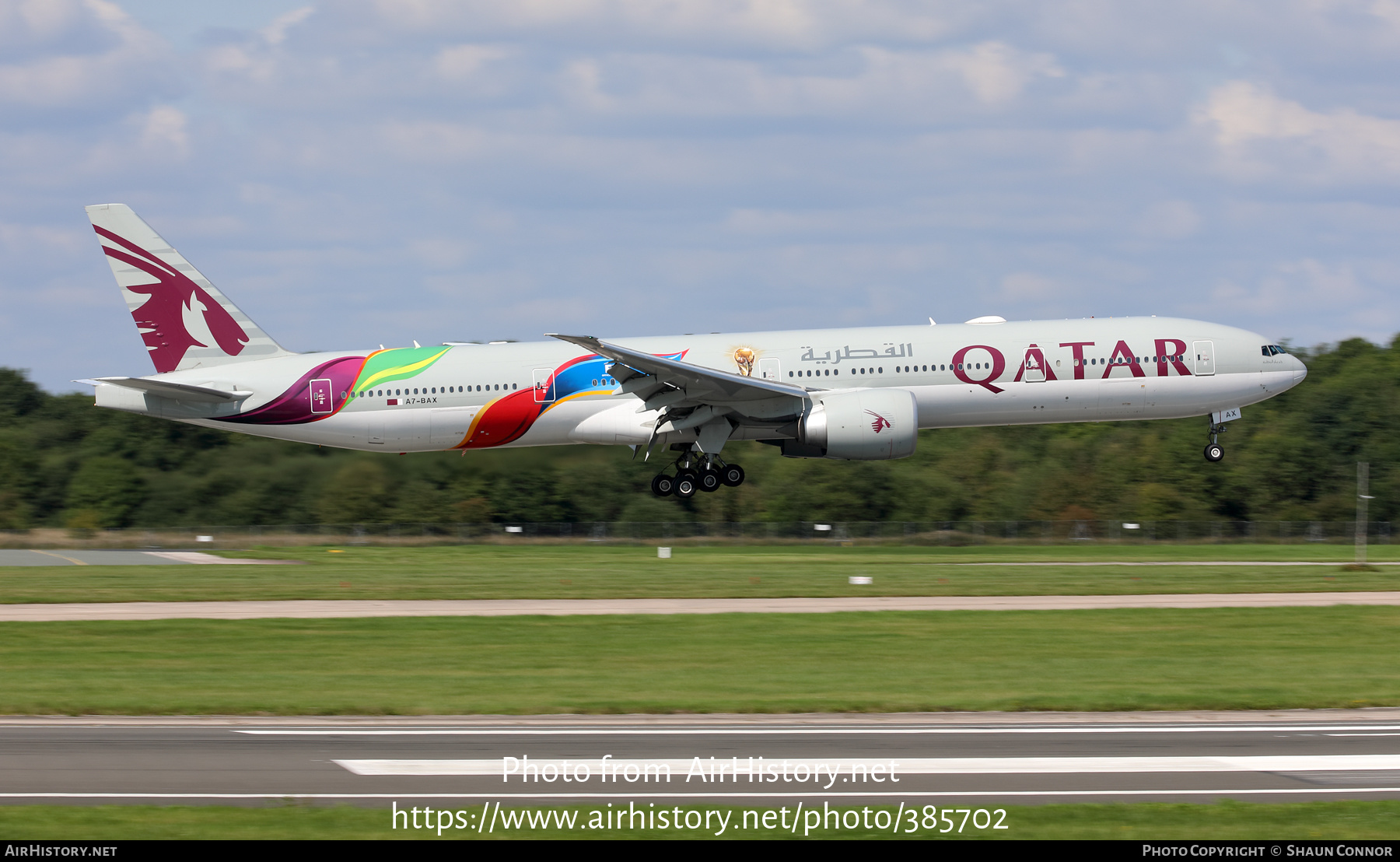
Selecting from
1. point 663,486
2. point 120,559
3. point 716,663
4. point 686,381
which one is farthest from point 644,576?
point 120,559

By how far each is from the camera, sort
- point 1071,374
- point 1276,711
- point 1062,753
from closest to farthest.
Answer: point 1062,753
point 1276,711
point 1071,374

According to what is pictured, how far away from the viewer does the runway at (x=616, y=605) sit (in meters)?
26.8

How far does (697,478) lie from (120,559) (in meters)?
16.0

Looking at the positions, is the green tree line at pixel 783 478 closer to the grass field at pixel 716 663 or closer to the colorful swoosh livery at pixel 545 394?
the colorful swoosh livery at pixel 545 394

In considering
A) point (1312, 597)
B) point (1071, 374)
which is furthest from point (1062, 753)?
point (1071, 374)

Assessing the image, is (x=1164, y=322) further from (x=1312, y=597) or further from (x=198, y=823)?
(x=198, y=823)

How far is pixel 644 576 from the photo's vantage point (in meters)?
34.0

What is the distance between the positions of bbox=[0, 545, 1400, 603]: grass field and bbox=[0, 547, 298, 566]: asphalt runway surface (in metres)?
1.11

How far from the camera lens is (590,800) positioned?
12.1 metres

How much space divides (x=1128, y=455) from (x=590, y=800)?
60509 mm

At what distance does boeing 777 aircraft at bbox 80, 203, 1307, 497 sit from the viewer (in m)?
38.8

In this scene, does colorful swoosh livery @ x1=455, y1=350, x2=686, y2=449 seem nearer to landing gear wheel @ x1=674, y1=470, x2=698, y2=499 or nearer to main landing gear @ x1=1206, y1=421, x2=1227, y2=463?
landing gear wheel @ x1=674, y1=470, x2=698, y2=499

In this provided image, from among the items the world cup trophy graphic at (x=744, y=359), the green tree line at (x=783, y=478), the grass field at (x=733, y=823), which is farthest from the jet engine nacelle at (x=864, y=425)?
the grass field at (x=733, y=823)

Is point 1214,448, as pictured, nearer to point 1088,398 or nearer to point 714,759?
point 1088,398
